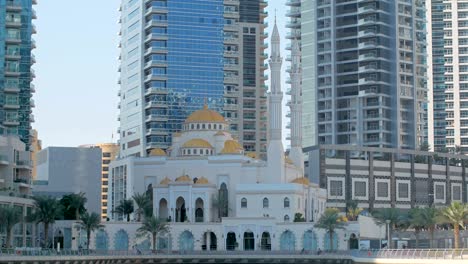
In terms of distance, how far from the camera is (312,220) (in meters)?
175

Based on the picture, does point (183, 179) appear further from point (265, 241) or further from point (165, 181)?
point (265, 241)

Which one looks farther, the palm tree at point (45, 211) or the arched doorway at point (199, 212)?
the arched doorway at point (199, 212)

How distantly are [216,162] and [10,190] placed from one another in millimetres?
37057

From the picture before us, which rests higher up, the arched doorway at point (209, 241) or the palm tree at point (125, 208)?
the palm tree at point (125, 208)

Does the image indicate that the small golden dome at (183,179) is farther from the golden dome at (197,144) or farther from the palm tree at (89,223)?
the palm tree at (89,223)

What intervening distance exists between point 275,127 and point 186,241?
70.9ft

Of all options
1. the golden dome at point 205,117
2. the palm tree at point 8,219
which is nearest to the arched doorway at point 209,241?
the golden dome at point 205,117

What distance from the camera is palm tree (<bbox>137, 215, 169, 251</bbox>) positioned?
521 ft

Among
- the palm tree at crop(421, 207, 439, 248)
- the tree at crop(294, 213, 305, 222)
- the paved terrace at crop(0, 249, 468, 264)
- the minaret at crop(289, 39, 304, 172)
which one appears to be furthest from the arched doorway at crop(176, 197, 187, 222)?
the palm tree at crop(421, 207, 439, 248)

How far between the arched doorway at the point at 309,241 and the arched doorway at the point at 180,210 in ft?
66.8

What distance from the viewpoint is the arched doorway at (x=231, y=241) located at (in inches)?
6526

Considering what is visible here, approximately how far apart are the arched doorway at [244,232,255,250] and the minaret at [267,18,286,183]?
1091 centimetres

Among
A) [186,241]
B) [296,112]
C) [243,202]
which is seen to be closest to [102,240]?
[186,241]

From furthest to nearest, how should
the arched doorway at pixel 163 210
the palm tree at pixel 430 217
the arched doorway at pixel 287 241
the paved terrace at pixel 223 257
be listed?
1. the arched doorway at pixel 163 210
2. the arched doorway at pixel 287 241
3. the palm tree at pixel 430 217
4. the paved terrace at pixel 223 257
